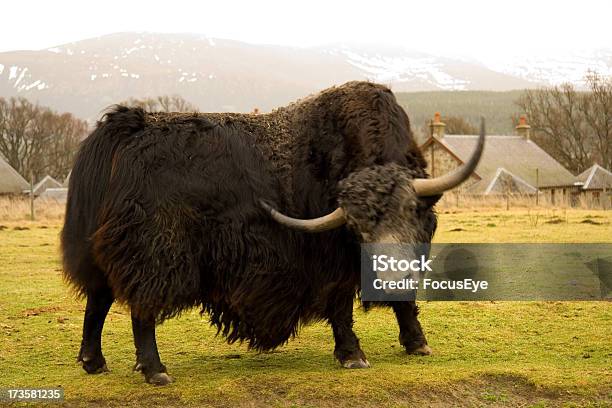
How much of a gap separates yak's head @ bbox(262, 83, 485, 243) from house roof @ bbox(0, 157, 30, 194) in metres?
50.9

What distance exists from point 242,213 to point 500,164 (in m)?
41.3

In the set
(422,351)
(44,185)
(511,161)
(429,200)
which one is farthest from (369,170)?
(44,185)

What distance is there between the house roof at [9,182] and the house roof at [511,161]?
96.6 ft


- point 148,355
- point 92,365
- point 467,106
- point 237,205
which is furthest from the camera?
point 467,106

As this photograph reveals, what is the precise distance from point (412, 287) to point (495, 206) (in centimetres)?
2771

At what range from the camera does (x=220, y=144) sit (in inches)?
282

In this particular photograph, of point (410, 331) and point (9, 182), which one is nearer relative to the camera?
point (410, 331)

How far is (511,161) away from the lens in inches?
1891

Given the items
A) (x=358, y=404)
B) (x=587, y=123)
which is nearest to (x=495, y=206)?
(x=358, y=404)

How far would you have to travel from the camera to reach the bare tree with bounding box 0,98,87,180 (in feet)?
229

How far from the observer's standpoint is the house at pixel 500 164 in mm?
42531

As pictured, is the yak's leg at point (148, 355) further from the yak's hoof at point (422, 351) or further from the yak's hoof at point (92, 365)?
the yak's hoof at point (422, 351)

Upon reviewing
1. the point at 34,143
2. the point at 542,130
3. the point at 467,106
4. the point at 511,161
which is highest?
the point at 542,130

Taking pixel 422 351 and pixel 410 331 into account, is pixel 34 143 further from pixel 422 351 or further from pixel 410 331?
pixel 422 351
